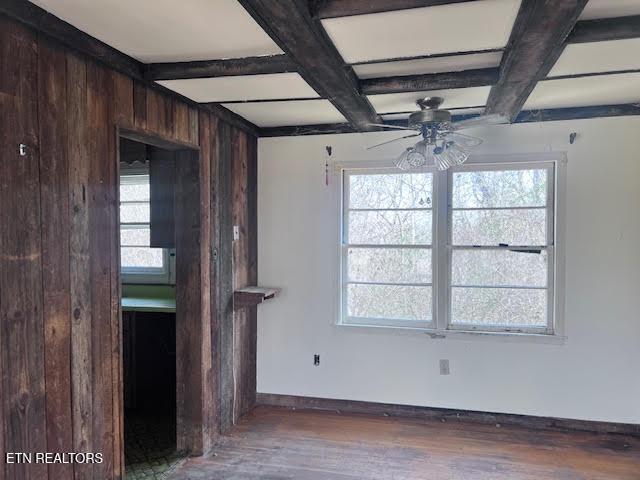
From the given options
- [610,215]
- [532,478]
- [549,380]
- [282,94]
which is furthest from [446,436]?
[282,94]

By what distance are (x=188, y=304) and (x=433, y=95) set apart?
6.70 ft

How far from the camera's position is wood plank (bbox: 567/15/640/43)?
1648 millimetres

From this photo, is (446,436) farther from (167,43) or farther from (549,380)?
(167,43)

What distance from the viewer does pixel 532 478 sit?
252 centimetres

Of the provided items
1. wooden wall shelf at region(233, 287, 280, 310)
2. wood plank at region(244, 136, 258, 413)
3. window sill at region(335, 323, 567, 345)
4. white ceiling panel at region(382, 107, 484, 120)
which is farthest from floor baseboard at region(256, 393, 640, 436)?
white ceiling panel at region(382, 107, 484, 120)

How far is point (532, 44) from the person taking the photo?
5.70 feet

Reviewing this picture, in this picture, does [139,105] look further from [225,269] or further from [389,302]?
[389,302]

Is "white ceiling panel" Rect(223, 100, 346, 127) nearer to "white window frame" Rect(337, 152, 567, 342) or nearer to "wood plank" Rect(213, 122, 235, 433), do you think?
"wood plank" Rect(213, 122, 235, 433)

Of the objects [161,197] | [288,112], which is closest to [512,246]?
[288,112]

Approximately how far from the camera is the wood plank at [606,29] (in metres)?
1.65

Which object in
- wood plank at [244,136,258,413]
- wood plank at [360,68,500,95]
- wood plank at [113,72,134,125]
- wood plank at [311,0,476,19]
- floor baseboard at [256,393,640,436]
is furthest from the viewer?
wood plank at [244,136,258,413]

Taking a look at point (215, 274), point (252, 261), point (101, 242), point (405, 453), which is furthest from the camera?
point (252, 261)

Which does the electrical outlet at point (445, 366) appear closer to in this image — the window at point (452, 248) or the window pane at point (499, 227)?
the window at point (452, 248)

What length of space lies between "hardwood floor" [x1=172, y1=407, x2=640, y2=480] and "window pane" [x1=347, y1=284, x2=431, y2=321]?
81 centimetres
